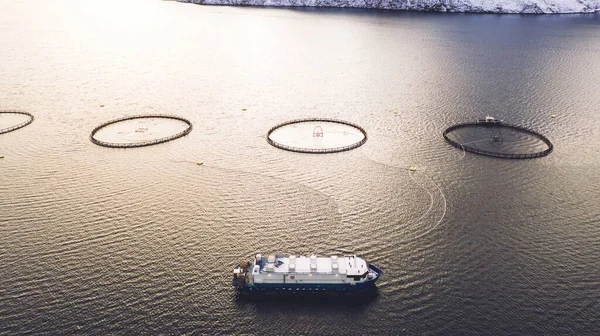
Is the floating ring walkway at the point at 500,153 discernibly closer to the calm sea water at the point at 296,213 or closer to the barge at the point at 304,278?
the calm sea water at the point at 296,213

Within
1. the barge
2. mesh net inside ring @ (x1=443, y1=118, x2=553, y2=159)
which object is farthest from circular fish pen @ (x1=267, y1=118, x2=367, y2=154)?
the barge

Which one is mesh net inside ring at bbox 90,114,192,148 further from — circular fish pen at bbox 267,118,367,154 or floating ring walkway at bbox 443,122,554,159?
floating ring walkway at bbox 443,122,554,159

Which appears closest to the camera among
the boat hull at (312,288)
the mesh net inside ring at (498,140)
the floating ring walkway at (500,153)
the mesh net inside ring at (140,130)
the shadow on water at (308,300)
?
the shadow on water at (308,300)

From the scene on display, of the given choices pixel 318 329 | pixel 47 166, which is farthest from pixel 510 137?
pixel 47 166

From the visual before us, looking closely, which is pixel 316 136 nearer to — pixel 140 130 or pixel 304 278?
pixel 140 130

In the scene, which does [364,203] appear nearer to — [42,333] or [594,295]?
[594,295]

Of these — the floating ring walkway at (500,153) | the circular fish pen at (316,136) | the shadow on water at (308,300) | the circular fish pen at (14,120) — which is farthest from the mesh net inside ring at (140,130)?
the floating ring walkway at (500,153)
